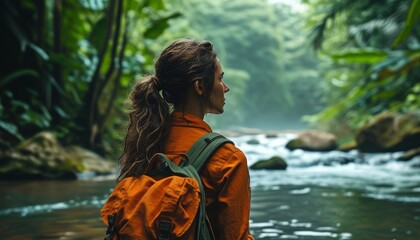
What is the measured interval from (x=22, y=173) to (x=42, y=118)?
157 centimetres

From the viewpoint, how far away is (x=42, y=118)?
989 centimetres

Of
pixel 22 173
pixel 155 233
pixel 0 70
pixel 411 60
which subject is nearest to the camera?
pixel 155 233

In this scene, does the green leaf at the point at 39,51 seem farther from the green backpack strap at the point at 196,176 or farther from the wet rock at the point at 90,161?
the green backpack strap at the point at 196,176

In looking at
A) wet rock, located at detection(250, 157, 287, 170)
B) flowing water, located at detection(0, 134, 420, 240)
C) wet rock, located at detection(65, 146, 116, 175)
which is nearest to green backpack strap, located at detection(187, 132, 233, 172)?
flowing water, located at detection(0, 134, 420, 240)

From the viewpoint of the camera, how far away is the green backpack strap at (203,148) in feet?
5.81

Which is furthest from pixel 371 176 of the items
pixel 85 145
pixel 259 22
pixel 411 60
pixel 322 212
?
pixel 259 22

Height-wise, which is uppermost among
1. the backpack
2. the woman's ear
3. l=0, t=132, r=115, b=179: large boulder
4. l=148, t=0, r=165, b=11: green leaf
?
l=148, t=0, r=165, b=11: green leaf

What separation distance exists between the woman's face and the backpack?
0.22m

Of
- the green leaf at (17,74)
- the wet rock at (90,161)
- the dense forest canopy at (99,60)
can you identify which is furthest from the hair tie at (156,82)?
the green leaf at (17,74)

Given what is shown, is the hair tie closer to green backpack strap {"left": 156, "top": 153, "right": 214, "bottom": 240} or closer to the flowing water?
green backpack strap {"left": 156, "top": 153, "right": 214, "bottom": 240}

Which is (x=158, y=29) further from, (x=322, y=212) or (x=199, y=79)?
(x=199, y=79)

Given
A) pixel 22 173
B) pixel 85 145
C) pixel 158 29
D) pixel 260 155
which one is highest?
pixel 158 29

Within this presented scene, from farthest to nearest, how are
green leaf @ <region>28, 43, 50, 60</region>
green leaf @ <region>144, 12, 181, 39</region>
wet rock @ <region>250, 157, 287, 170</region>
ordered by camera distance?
1. wet rock @ <region>250, 157, 287, 170</region>
2. green leaf @ <region>144, 12, 181, 39</region>
3. green leaf @ <region>28, 43, 50, 60</region>

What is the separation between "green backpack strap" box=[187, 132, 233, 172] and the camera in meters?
1.77
